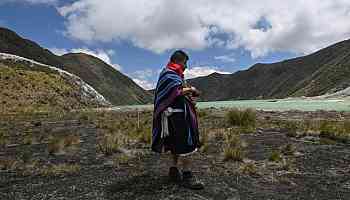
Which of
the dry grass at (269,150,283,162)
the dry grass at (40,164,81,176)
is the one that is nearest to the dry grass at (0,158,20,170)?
the dry grass at (40,164,81,176)

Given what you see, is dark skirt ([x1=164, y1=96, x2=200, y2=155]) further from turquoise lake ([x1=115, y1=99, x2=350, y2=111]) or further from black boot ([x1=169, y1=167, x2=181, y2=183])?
turquoise lake ([x1=115, y1=99, x2=350, y2=111])

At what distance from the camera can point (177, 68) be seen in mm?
6777

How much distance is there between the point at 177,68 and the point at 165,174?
2.13 m

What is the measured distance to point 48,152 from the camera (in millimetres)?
10781

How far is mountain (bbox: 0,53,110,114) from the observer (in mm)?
49312

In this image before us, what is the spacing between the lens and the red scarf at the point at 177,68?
267 inches

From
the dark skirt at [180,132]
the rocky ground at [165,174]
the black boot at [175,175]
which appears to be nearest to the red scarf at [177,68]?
the dark skirt at [180,132]

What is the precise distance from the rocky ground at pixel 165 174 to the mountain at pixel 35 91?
3416 centimetres

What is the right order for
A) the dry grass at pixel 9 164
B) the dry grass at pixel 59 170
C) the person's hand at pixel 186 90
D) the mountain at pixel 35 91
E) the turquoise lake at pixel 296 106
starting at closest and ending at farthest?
1. the person's hand at pixel 186 90
2. the dry grass at pixel 59 170
3. the dry grass at pixel 9 164
4. the turquoise lake at pixel 296 106
5. the mountain at pixel 35 91

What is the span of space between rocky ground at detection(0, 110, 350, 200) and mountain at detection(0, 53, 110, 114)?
112 feet

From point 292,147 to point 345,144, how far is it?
6.93ft

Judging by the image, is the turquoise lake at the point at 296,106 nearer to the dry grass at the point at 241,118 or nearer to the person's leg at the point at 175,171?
the dry grass at the point at 241,118

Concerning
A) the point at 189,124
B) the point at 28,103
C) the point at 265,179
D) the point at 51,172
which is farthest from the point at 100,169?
the point at 28,103

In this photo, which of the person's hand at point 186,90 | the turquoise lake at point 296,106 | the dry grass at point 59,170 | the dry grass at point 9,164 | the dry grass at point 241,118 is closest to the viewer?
the person's hand at point 186,90
